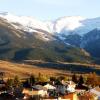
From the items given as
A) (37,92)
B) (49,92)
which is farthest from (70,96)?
(37,92)

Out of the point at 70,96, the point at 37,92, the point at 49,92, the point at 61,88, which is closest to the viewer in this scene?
the point at 70,96

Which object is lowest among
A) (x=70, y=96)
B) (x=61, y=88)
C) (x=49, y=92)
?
(x=70, y=96)

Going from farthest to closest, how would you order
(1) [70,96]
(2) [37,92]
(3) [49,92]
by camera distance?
(3) [49,92]
(2) [37,92]
(1) [70,96]

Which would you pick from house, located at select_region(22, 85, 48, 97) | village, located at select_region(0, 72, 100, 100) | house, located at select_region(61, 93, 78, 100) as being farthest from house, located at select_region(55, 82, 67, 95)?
house, located at select_region(61, 93, 78, 100)

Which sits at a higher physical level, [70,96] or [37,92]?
[37,92]

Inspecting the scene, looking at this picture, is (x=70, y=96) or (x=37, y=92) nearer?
(x=70, y=96)

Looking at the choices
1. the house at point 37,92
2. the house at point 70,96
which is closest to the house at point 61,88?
the house at point 37,92

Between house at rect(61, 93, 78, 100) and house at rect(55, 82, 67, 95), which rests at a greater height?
house at rect(55, 82, 67, 95)

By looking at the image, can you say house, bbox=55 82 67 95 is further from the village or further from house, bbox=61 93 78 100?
house, bbox=61 93 78 100

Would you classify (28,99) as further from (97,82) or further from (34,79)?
(97,82)

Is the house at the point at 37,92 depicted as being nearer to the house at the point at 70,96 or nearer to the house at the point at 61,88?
the house at the point at 61,88

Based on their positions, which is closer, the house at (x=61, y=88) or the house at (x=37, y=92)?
the house at (x=37, y=92)

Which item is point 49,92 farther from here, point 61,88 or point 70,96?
point 70,96

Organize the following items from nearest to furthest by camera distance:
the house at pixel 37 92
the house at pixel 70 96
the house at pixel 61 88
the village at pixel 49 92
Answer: the house at pixel 70 96 < the village at pixel 49 92 < the house at pixel 37 92 < the house at pixel 61 88
